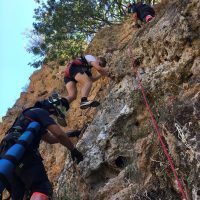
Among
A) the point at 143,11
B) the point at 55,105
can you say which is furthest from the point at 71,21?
the point at 55,105

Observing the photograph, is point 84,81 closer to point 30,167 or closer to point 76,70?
point 76,70

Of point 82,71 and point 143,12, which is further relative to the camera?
point 143,12

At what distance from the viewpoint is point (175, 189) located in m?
3.74

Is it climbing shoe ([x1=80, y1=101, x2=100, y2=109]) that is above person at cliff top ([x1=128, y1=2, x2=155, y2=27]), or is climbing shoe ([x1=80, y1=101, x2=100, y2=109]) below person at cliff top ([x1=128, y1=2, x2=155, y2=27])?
below

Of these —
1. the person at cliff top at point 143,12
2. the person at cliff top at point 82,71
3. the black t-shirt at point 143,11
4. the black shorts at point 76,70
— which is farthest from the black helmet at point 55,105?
the black t-shirt at point 143,11

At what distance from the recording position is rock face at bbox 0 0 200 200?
3859 mm

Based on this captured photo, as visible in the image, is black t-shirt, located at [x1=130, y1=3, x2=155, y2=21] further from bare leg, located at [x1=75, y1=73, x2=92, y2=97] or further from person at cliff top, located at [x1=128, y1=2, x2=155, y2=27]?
bare leg, located at [x1=75, y1=73, x2=92, y2=97]

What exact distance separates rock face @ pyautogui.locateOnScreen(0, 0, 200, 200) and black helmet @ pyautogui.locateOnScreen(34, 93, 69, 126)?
54 cm

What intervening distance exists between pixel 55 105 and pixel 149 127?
1650 mm

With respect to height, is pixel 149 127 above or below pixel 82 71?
below

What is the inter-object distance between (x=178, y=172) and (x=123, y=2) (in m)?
11.9

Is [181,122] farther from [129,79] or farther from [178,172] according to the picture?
[129,79]

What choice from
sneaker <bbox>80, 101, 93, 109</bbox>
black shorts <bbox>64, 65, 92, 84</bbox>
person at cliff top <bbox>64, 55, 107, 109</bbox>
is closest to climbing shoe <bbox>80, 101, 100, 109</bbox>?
sneaker <bbox>80, 101, 93, 109</bbox>

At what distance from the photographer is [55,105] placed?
6.34 m
